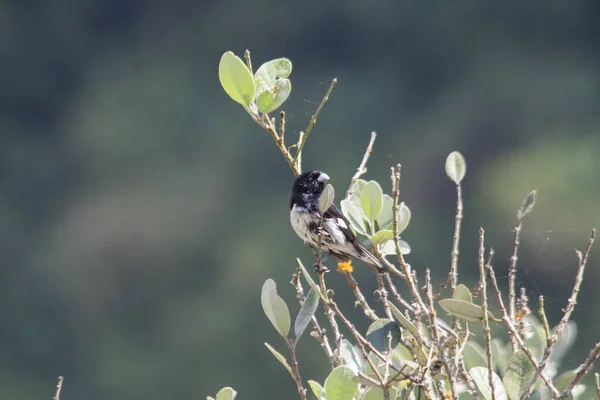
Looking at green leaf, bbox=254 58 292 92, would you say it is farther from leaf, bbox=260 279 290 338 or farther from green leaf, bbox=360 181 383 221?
leaf, bbox=260 279 290 338

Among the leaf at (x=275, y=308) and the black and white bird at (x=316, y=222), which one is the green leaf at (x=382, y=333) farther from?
the black and white bird at (x=316, y=222)

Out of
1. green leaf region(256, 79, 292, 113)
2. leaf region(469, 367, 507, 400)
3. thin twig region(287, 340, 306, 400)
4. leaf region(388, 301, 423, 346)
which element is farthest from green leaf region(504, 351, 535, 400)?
green leaf region(256, 79, 292, 113)

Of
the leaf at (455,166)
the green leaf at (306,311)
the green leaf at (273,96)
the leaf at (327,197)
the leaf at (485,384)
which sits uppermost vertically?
the green leaf at (273,96)

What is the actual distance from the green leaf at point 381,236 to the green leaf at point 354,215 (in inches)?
1.2

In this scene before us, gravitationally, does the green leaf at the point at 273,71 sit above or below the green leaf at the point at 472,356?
above

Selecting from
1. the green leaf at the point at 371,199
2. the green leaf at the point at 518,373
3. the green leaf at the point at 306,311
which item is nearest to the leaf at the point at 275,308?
the green leaf at the point at 306,311

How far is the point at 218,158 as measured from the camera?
31.3 feet

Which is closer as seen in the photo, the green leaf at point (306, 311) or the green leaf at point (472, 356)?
the green leaf at point (306, 311)

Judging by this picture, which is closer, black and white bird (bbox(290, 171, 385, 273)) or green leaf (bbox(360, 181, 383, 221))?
green leaf (bbox(360, 181, 383, 221))

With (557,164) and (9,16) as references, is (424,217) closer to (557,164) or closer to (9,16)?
(557,164)

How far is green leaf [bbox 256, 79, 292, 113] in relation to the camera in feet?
4.67

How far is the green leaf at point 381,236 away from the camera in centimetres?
140

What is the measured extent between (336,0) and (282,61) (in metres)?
9.85

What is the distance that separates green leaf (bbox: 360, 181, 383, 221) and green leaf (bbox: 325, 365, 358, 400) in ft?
1.19
